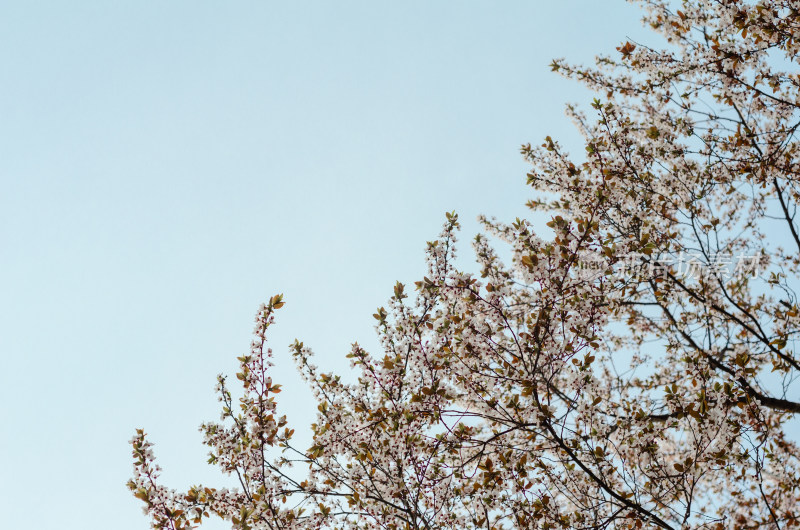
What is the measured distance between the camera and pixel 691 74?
515cm

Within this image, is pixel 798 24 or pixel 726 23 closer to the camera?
pixel 798 24

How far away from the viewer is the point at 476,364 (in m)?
3.93

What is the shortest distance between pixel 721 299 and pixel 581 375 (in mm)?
2581

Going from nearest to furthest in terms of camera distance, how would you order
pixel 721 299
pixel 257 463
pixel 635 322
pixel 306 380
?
pixel 257 463 → pixel 306 380 → pixel 721 299 → pixel 635 322

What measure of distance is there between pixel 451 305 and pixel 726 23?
3.69 meters

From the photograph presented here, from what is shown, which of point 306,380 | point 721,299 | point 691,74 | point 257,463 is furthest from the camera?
point 721,299

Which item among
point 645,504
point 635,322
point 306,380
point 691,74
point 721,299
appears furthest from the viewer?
point 635,322

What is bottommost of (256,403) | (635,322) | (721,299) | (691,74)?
(256,403)

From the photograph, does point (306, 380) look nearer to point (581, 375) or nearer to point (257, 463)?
point (257, 463)

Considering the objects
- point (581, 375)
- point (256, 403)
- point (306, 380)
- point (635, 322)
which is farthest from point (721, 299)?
point (256, 403)

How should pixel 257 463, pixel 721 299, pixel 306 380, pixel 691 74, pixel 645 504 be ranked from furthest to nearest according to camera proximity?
pixel 721 299, pixel 691 74, pixel 306 380, pixel 645 504, pixel 257 463

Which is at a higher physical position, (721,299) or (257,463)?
(721,299)

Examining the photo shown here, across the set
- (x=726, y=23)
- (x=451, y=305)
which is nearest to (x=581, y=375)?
(x=451, y=305)

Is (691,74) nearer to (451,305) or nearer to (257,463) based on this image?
(451,305)
